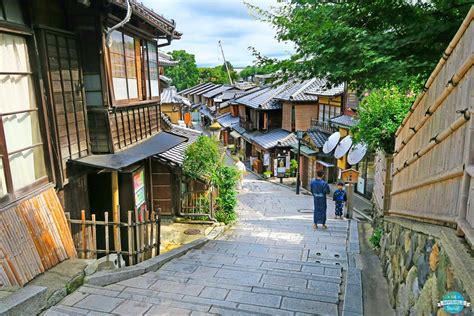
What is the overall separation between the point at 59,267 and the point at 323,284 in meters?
4.91

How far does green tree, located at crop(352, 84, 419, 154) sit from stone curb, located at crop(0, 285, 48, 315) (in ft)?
30.8

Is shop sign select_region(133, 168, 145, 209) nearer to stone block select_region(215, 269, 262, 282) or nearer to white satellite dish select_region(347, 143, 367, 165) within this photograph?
stone block select_region(215, 269, 262, 282)

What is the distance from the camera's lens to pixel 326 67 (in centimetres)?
614

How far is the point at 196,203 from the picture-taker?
13820 mm

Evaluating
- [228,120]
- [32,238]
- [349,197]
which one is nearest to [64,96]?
[32,238]

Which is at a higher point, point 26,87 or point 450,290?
point 26,87

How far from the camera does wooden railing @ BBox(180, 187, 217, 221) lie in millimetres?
13614

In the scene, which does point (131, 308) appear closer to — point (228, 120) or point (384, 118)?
point (384, 118)

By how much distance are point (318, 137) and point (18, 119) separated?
2325 cm

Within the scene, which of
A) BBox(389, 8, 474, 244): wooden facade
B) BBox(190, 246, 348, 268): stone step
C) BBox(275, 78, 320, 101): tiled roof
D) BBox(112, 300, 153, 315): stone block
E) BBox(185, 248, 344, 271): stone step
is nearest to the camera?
BBox(389, 8, 474, 244): wooden facade

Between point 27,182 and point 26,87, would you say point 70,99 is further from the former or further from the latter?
point 27,182

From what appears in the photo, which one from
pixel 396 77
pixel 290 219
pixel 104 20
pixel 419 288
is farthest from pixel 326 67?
pixel 290 219
